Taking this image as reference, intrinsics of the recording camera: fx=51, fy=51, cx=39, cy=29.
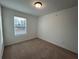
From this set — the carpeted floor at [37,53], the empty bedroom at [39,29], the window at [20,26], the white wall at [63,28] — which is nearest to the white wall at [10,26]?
the empty bedroom at [39,29]

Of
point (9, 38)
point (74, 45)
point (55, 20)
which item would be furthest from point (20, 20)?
point (74, 45)

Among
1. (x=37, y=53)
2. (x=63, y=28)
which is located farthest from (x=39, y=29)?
(x=37, y=53)

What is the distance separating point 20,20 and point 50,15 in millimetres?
2374

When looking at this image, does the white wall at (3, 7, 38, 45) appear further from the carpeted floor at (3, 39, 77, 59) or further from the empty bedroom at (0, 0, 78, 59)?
the carpeted floor at (3, 39, 77, 59)

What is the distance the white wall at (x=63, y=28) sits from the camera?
8.45 feet

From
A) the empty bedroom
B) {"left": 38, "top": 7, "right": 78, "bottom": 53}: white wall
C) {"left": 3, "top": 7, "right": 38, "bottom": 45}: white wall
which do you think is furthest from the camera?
{"left": 3, "top": 7, "right": 38, "bottom": 45}: white wall

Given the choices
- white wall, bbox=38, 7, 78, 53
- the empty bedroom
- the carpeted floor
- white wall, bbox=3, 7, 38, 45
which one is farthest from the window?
white wall, bbox=38, 7, 78, 53

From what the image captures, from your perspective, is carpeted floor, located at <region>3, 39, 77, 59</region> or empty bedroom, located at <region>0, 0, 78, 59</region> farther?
empty bedroom, located at <region>0, 0, 78, 59</region>

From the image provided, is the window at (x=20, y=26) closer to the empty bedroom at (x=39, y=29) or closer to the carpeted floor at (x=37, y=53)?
the empty bedroom at (x=39, y=29)

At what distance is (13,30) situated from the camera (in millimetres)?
3564

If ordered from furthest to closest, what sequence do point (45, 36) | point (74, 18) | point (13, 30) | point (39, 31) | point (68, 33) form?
point (39, 31)
point (45, 36)
point (13, 30)
point (68, 33)
point (74, 18)

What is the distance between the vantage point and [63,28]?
9.97ft

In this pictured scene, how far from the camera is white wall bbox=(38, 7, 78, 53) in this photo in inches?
101

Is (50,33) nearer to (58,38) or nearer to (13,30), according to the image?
(58,38)
